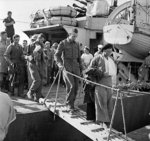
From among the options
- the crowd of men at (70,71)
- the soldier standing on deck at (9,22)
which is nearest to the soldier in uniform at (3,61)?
the crowd of men at (70,71)

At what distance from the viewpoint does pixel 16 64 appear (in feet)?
21.5

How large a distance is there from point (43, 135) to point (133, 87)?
172 inches

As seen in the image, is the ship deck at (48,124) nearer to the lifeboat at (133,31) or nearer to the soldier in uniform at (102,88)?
the soldier in uniform at (102,88)

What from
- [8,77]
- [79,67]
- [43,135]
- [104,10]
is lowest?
[43,135]

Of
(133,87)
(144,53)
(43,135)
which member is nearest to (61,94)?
(43,135)

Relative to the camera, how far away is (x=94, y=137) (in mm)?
4125

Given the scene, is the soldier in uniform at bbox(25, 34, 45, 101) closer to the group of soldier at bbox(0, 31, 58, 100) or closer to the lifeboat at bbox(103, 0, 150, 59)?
the group of soldier at bbox(0, 31, 58, 100)

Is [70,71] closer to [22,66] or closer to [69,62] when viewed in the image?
[69,62]

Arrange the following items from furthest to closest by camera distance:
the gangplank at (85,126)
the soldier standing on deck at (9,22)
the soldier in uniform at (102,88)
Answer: the soldier standing on deck at (9,22), the soldier in uniform at (102,88), the gangplank at (85,126)

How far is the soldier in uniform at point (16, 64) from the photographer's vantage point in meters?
6.36

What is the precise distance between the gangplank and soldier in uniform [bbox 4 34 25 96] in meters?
1.49

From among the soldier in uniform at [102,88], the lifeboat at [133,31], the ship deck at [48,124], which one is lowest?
the ship deck at [48,124]

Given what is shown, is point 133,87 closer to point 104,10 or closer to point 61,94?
point 61,94

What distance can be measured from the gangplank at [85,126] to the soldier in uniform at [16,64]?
4.90 ft
